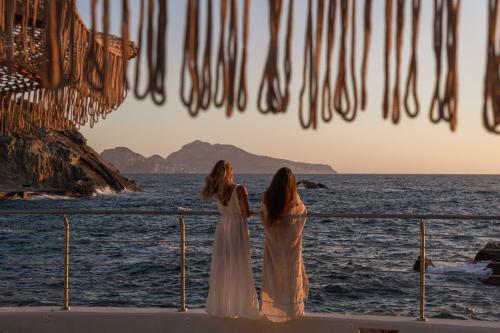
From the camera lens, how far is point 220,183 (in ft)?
11.4

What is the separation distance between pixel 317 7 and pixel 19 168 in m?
50.3

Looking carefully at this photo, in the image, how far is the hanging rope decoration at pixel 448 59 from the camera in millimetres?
977

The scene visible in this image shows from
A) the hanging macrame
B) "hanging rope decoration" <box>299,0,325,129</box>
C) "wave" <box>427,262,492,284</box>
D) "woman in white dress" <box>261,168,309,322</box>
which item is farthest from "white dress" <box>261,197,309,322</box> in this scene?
"wave" <box>427,262,492,284</box>

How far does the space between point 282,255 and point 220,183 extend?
0.53m

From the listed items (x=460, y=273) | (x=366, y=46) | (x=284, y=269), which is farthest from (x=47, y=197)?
(x=366, y=46)

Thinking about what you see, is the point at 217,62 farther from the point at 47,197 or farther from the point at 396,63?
the point at 47,197

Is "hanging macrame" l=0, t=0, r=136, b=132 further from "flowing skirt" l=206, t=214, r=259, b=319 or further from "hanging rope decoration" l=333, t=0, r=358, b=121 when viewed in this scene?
"flowing skirt" l=206, t=214, r=259, b=319

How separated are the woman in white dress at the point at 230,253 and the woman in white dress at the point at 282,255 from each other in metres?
0.11

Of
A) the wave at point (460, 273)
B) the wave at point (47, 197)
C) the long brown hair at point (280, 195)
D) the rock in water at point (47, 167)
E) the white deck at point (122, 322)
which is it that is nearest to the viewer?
the long brown hair at point (280, 195)

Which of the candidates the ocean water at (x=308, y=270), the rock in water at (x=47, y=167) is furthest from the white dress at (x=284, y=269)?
the rock in water at (x=47, y=167)

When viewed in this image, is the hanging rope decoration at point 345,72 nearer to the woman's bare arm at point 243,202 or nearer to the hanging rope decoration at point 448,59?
the hanging rope decoration at point 448,59

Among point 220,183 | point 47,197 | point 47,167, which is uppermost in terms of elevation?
point 220,183

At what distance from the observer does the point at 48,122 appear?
185 cm

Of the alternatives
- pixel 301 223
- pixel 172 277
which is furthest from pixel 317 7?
pixel 172 277
